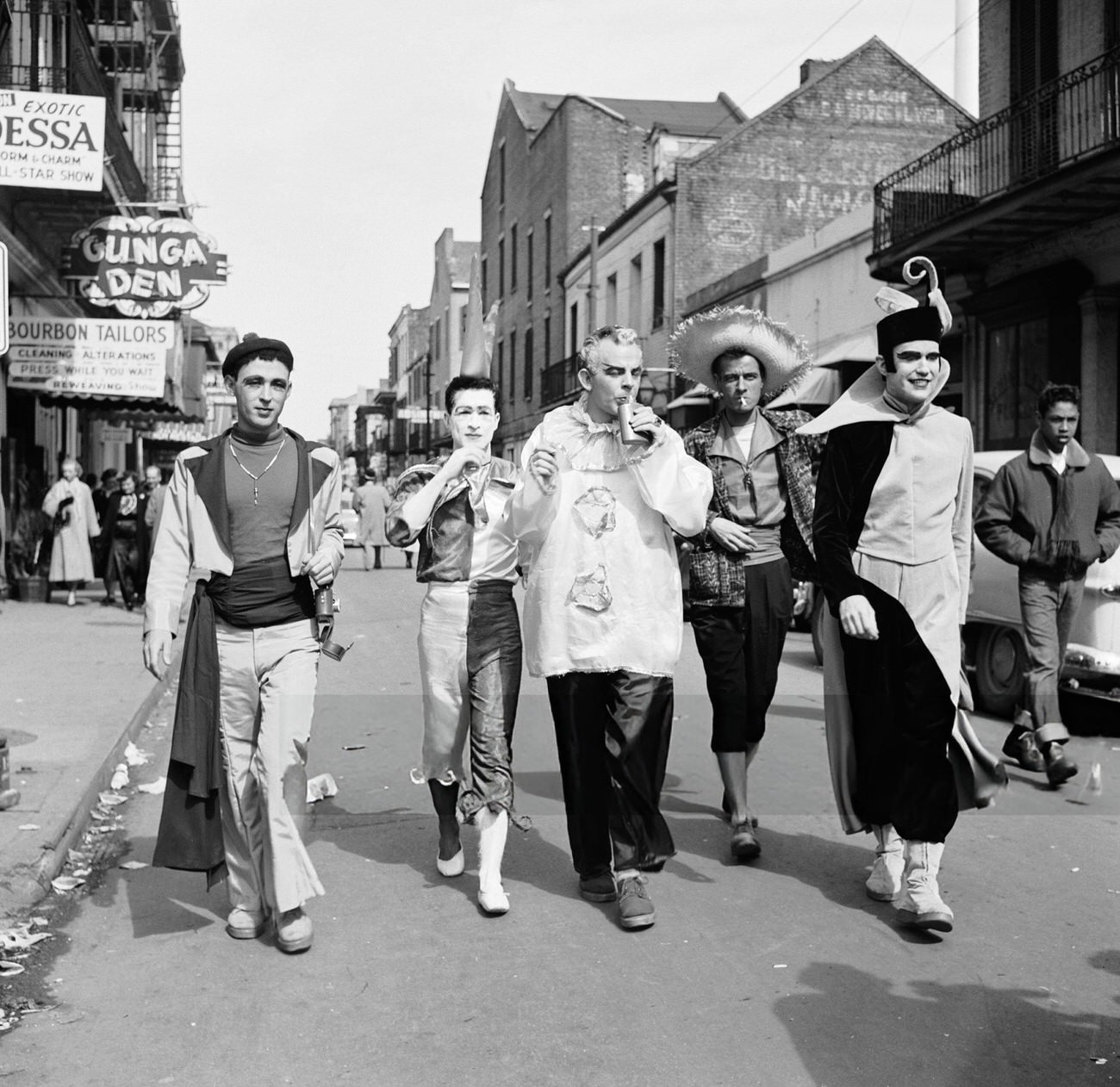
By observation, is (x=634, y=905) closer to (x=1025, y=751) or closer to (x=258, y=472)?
(x=258, y=472)

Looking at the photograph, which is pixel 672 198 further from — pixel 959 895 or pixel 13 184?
pixel 959 895

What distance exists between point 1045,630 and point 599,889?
355 centimetres

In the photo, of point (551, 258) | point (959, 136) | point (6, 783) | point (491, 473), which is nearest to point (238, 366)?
point (491, 473)

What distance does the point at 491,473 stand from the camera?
5215 millimetres

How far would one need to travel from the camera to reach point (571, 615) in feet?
15.6

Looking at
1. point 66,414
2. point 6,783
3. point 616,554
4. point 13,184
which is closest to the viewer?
point 616,554

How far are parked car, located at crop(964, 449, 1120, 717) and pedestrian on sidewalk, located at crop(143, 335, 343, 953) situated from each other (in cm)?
519

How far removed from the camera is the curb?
4.89 m

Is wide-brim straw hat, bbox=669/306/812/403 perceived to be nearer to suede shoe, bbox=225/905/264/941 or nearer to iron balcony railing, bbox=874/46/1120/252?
suede shoe, bbox=225/905/264/941

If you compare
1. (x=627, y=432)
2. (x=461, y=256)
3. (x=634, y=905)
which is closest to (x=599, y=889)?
(x=634, y=905)

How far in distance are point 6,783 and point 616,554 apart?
2945 millimetres

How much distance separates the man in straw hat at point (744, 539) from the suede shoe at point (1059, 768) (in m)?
1.95

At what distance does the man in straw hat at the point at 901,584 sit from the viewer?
15.6 ft

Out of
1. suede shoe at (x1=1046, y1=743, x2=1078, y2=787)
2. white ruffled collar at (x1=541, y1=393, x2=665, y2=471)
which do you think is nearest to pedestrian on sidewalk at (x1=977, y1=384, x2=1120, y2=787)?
suede shoe at (x1=1046, y1=743, x2=1078, y2=787)
